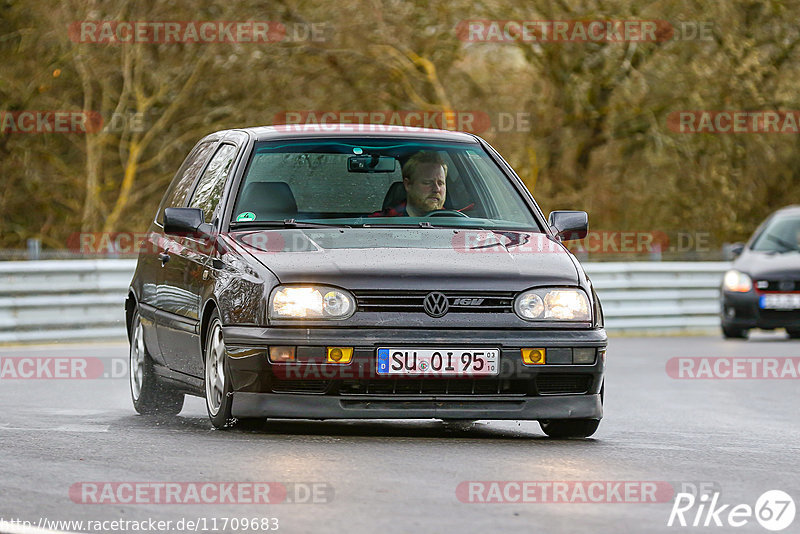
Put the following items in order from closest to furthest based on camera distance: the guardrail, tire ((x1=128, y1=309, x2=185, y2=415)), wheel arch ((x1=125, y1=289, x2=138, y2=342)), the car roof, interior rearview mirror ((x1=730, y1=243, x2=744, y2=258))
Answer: the car roof, tire ((x1=128, y1=309, x2=185, y2=415)), wheel arch ((x1=125, y1=289, x2=138, y2=342)), the guardrail, interior rearview mirror ((x1=730, y1=243, x2=744, y2=258))

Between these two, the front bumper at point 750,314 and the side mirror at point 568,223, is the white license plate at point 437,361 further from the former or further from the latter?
the front bumper at point 750,314

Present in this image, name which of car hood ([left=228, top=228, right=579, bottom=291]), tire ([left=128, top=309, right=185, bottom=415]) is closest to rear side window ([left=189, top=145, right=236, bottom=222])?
car hood ([left=228, top=228, right=579, bottom=291])

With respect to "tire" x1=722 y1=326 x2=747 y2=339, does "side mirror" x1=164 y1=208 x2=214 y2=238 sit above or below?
above

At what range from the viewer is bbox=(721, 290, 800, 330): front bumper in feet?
72.5

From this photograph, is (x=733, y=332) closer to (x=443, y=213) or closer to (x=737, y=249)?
(x=737, y=249)

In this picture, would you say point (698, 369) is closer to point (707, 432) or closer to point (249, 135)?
point (707, 432)

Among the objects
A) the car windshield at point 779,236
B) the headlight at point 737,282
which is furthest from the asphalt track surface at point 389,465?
the car windshield at point 779,236

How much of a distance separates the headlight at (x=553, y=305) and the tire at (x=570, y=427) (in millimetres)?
695

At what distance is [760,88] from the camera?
113ft

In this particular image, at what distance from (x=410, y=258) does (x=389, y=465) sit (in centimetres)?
141

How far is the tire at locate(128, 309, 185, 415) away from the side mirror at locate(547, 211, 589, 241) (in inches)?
104

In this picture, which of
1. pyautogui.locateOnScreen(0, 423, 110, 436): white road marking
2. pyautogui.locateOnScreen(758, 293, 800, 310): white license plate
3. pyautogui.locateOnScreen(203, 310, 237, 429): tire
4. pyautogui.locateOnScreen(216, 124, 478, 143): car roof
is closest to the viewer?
pyautogui.locateOnScreen(203, 310, 237, 429): tire

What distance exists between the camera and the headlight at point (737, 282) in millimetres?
22422

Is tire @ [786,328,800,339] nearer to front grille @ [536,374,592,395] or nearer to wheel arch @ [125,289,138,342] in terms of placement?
wheel arch @ [125,289,138,342]
